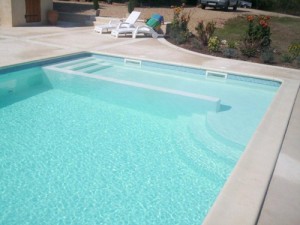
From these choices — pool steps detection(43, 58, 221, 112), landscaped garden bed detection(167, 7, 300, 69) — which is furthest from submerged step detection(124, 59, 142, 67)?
landscaped garden bed detection(167, 7, 300, 69)

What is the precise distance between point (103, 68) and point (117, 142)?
14.8ft

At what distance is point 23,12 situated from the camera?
1456cm

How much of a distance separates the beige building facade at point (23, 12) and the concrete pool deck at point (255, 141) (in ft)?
9.50

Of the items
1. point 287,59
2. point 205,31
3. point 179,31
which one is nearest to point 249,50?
point 287,59

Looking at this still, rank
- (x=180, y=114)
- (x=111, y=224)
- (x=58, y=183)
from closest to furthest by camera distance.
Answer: (x=111, y=224), (x=58, y=183), (x=180, y=114)

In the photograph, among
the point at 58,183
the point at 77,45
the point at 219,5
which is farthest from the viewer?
the point at 219,5

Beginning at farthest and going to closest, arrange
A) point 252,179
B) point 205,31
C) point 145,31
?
point 145,31, point 205,31, point 252,179

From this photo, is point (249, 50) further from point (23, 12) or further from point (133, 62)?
point (23, 12)

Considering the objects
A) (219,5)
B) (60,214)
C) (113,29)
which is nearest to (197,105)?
(60,214)

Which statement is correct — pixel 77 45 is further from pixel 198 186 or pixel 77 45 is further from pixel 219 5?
pixel 219 5

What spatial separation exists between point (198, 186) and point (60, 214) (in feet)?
5.79

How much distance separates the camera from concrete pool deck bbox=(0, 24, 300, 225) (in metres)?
3.01

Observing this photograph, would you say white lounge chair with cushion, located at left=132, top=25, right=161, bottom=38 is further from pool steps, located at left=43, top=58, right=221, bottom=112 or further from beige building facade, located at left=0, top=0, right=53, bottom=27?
beige building facade, located at left=0, top=0, right=53, bottom=27

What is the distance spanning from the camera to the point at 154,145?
5.28 metres
